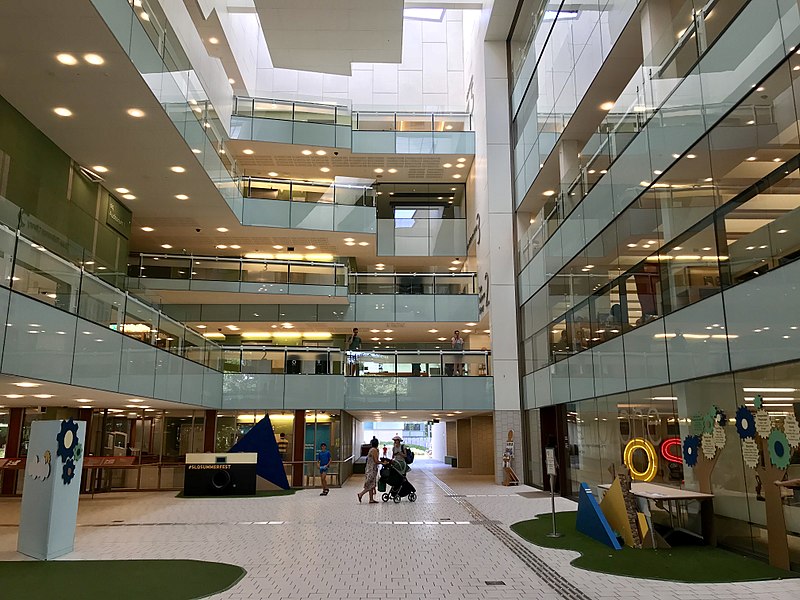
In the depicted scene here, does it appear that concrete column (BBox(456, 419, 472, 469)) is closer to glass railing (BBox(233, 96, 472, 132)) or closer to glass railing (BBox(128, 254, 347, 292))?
glass railing (BBox(128, 254, 347, 292))

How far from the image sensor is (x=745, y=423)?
8500 mm

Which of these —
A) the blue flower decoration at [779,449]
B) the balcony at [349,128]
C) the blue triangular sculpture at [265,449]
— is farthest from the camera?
the balcony at [349,128]

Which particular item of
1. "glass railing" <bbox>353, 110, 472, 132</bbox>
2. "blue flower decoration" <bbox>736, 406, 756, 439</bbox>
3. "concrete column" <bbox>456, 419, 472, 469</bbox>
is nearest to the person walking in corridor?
"blue flower decoration" <bbox>736, 406, 756, 439</bbox>

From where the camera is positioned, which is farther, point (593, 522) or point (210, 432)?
point (210, 432)

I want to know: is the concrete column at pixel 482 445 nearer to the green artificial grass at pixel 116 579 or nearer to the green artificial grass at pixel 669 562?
the green artificial grass at pixel 669 562

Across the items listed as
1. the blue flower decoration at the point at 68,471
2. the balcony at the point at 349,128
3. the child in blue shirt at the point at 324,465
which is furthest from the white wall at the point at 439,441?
the blue flower decoration at the point at 68,471

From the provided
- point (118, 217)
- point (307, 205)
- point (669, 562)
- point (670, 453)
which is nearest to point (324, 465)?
point (118, 217)

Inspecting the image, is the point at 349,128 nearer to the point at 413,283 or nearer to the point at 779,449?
the point at 413,283

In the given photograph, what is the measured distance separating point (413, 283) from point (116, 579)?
19.1m

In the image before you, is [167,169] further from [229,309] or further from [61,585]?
[61,585]

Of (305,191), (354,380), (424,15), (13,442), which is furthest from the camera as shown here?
(424,15)

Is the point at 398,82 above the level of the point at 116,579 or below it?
above

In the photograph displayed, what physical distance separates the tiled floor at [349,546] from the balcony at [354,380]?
4.18m

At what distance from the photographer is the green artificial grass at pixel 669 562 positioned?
7633 millimetres
